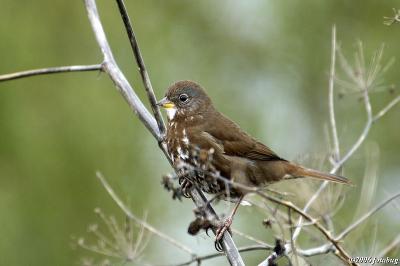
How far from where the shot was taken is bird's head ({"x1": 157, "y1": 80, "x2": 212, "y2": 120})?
596cm

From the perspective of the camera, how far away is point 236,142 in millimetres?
5773

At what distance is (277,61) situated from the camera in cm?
1405

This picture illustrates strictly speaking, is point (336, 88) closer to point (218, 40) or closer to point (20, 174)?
point (218, 40)

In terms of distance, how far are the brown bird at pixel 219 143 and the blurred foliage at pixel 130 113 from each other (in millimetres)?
4195

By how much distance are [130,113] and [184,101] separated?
224 inches

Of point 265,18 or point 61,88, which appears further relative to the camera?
point 265,18

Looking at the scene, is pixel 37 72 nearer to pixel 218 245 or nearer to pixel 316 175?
pixel 218 245

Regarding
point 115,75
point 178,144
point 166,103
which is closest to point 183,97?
point 166,103

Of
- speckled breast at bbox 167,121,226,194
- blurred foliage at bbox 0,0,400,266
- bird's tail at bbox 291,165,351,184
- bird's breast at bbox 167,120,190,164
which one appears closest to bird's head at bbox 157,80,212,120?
speckled breast at bbox 167,121,226,194

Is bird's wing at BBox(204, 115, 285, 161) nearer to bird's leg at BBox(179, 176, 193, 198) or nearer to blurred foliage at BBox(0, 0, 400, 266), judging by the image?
bird's leg at BBox(179, 176, 193, 198)

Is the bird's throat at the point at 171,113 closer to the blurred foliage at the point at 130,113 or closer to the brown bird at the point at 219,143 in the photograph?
the brown bird at the point at 219,143

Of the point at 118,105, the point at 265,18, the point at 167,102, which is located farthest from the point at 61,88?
the point at 167,102

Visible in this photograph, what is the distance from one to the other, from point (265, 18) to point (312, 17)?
0.84 meters

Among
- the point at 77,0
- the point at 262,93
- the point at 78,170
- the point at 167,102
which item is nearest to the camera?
the point at 167,102
